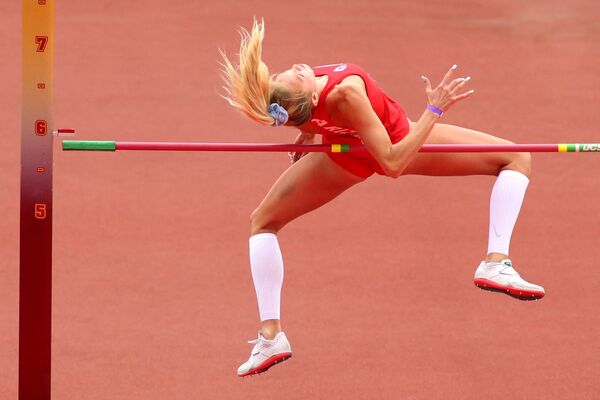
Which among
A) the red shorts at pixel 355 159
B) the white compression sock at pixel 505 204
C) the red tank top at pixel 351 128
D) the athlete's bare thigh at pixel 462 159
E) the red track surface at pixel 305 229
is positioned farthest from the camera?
the red track surface at pixel 305 229

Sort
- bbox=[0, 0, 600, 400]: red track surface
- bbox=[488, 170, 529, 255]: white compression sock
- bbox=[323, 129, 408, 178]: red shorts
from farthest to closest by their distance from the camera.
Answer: bbox=[0, 0, 600, 400]: red track surface → bbox=[488, 170, 529, 255]: white compression sock → bbox=[323, 129, 408, 178]: red shorts

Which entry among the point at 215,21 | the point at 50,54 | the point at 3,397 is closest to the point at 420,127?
the point at 50,54

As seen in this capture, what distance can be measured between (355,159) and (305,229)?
146 inches

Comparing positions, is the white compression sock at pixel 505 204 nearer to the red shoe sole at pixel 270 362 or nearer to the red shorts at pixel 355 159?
the red shorts at pixel 355 159

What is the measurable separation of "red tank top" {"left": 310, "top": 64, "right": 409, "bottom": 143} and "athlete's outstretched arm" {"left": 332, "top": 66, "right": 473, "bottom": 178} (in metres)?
0.09

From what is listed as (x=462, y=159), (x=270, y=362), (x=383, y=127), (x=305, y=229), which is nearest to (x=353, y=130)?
(x=383, y=127)

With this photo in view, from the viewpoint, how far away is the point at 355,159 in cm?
535

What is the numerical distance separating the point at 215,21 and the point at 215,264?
323cm

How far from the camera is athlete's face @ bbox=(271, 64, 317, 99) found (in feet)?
16.7

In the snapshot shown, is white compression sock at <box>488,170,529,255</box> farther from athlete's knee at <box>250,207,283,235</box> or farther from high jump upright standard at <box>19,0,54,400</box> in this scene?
high jump upright standard at <box>19,0,54,400</box>

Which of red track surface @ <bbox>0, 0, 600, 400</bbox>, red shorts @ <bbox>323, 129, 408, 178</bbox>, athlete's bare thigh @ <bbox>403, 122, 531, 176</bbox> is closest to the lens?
red shorts @ <bbox>323, 129, 408, 178</bbox>

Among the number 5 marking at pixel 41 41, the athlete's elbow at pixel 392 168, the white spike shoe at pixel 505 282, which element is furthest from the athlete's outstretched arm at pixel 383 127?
the number 5 marking at pixel 41 41

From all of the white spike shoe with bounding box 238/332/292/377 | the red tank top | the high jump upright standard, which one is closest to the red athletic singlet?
the red tank top

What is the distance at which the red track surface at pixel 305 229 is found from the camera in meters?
7.88
